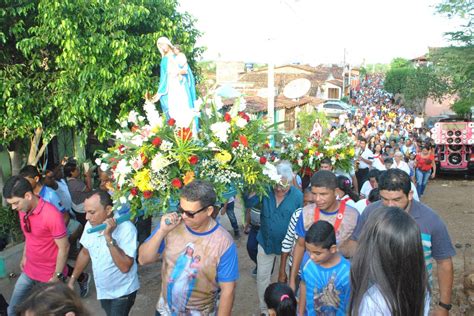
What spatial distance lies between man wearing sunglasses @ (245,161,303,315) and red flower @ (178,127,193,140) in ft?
3.68

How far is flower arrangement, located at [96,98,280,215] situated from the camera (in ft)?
11.8

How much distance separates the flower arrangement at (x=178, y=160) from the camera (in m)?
3.59

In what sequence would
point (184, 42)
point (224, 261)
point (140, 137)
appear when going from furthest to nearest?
point (184, 42)
point (140, 137)
point (224, 261)

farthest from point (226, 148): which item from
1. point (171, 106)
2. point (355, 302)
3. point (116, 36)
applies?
point (116, 36)

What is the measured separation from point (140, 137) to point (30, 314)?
1.96 meters

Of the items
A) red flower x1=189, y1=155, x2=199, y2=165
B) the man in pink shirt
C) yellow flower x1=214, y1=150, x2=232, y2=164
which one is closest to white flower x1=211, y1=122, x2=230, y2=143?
yellow flower x1=214, y1=150, x2=232, y2=164

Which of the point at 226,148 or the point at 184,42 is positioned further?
the point at 184,42

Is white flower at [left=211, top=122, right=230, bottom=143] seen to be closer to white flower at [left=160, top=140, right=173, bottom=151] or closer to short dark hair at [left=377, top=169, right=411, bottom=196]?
white flower at [left=160, top=140, right=173, bottom=151]

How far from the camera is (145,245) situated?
126 inches

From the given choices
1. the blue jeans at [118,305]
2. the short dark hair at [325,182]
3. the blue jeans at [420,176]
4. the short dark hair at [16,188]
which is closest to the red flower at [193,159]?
the short dark hair at [325,182]

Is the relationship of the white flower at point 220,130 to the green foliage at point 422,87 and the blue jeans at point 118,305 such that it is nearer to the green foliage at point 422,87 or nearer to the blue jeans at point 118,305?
the blue jeans at point 118,305

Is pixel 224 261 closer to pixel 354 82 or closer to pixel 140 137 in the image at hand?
pixel 140 137

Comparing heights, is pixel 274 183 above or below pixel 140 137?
below

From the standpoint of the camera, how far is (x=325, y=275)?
10.1ft
